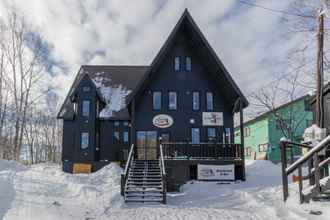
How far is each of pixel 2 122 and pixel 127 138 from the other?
1439cm

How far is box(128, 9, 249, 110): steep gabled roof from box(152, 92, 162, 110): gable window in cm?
101

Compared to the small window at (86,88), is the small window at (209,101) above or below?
below

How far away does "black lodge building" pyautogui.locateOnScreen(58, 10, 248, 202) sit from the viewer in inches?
601

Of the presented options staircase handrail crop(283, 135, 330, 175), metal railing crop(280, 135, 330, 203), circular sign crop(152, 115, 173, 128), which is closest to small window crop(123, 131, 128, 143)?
circular sign crop(152, 115, 173, 128)

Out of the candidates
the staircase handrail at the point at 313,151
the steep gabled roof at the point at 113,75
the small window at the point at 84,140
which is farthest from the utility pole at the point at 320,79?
the small window at the point at 84,140

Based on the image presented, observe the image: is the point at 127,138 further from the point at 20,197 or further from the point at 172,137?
the point at 20,197

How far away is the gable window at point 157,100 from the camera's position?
59.2ft

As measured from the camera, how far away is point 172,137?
58.2 ft

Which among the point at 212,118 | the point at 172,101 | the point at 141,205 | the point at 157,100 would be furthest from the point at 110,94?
the point at 141,205

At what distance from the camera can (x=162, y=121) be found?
17859mm

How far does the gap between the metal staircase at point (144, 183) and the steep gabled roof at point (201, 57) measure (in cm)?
403

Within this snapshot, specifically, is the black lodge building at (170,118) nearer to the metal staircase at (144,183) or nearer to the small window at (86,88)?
the small window at (86,88)

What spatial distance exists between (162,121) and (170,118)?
19.8 inches

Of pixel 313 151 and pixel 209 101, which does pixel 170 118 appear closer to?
pixel 209 101
